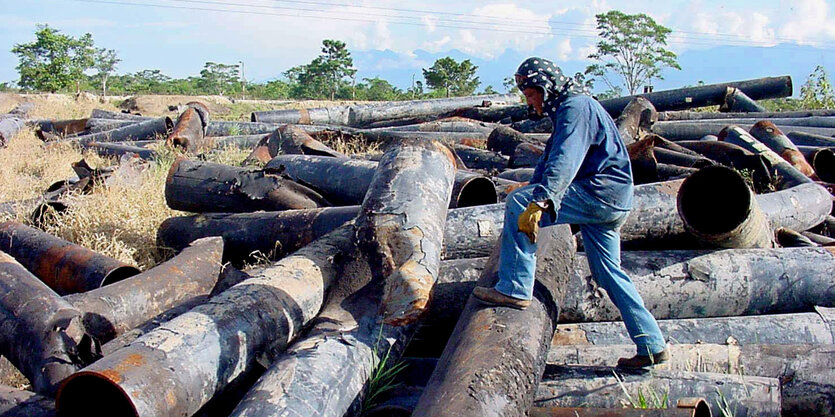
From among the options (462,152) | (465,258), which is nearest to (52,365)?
(465,258)

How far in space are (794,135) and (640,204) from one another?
5.15m

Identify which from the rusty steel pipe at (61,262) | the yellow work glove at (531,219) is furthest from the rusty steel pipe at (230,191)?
the yellow work glove at (531,219)

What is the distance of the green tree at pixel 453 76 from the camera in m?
33.1

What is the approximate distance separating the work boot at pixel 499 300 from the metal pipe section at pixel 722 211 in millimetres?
1632

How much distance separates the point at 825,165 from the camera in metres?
7.22

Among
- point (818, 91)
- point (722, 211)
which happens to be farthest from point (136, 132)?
point (818, 91)

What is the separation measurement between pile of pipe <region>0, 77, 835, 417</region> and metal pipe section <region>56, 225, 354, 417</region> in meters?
→ 0.01

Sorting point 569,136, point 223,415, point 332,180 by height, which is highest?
point 569,136

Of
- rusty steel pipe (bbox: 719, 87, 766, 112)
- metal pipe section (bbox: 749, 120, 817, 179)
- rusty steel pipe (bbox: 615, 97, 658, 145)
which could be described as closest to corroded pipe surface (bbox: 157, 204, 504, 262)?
rusty steel pipe (bbox: 615, 97, 658, 145)

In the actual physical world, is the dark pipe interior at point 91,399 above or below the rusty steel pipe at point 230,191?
below

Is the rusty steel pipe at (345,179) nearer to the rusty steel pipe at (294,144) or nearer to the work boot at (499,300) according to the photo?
the rusty steel pipe at (294,144)

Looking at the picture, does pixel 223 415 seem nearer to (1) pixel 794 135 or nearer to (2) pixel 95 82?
Answer: (1) pixel 794 135

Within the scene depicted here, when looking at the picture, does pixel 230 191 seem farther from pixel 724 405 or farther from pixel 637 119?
pixel 637 119

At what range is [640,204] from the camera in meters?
4.61
